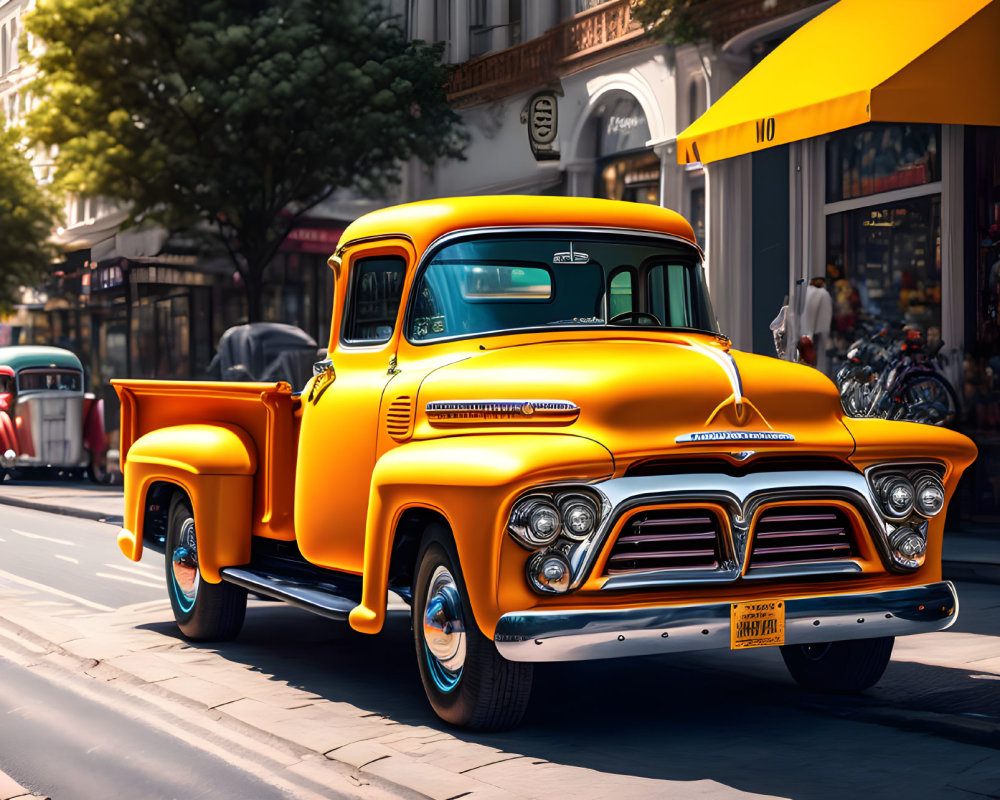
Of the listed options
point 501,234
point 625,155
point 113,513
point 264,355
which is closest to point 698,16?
point 625,155

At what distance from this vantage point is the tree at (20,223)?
41.0 m

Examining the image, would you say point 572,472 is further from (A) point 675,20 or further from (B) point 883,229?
(A) point 675,20

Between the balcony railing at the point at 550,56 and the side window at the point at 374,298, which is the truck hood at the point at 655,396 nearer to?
the side window at the point at 374,298

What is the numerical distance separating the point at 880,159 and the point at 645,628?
453 inches

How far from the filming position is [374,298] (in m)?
7.47

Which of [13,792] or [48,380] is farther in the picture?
[48,380]

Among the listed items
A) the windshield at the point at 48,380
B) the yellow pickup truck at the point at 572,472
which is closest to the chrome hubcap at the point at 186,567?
the yellow pickup truck at the point at 572,472

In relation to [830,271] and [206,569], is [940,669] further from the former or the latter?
[830,271]

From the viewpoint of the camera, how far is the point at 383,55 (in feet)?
80.0

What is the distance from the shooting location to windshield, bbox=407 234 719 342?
22.8 feet

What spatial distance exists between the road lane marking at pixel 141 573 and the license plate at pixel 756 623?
7085 mm

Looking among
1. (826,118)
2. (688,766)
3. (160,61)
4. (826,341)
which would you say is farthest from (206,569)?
(160,61)

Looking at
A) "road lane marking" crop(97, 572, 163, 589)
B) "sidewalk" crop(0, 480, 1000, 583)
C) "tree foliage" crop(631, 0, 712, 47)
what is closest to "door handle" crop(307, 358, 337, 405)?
"road lane marking" crop(97, 572, 163, 589)

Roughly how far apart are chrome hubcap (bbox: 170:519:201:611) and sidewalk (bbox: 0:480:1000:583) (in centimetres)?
559
